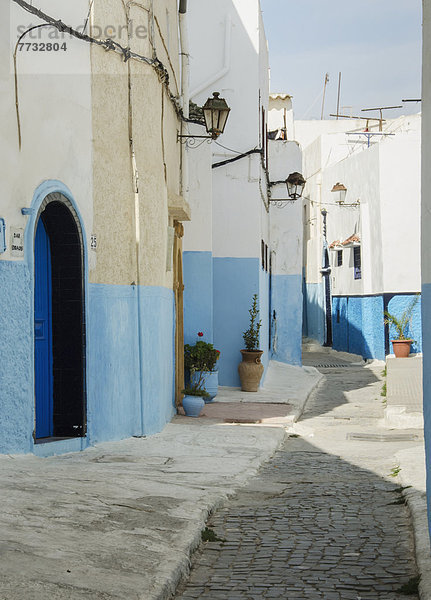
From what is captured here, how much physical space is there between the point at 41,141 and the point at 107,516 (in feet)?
12.9

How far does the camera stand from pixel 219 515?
6.29 metres

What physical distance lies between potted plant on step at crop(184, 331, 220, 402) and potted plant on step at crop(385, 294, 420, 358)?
952cm

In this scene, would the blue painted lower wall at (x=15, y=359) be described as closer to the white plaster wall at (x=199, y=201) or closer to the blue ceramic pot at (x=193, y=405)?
the blue ceramic pot at (x=193, y=405)

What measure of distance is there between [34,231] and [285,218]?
1450 centimetres

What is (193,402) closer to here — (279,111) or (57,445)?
(57,445)

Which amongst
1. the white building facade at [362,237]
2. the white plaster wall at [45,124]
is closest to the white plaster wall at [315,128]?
the white building facade at [362,237]

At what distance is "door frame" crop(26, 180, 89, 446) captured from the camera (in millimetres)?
7441

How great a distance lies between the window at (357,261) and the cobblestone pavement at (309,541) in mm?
17622

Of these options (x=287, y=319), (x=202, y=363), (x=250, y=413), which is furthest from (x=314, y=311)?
(x=250, y=413)

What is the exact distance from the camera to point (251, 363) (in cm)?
1505

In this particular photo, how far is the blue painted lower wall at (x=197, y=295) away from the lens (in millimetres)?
13883

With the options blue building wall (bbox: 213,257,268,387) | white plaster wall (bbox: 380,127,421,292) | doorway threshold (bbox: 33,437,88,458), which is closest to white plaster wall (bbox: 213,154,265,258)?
blue building wall (bbox: 213,257,268,387)

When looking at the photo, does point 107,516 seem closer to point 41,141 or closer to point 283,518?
point 283,518

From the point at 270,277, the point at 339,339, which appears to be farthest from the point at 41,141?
the point at 339,339
